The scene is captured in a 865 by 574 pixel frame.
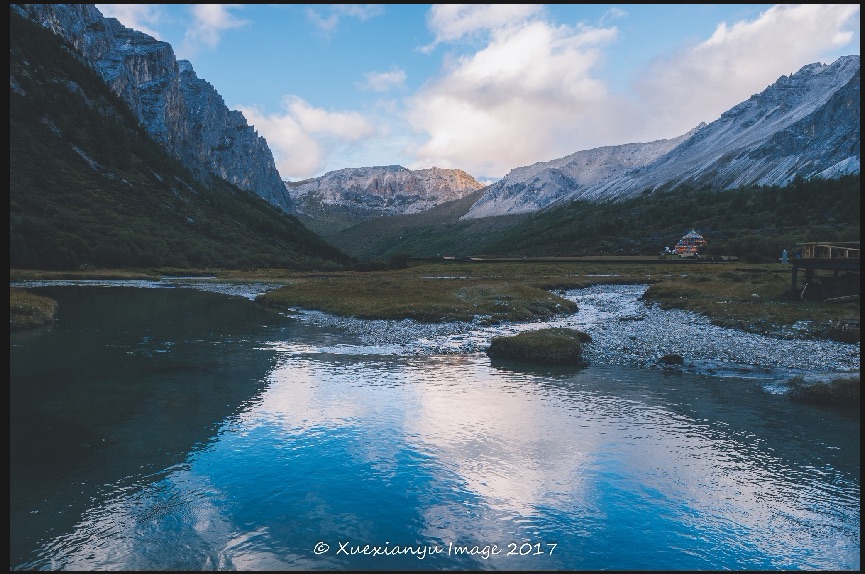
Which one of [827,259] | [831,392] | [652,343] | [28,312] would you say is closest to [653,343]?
[652,343]

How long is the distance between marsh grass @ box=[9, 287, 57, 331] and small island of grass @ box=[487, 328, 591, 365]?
37082mm

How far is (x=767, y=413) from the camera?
2431 centimetres

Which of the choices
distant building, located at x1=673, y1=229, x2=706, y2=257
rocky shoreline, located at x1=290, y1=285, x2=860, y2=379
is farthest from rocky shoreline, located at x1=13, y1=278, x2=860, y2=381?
distant building, located at x1=673, y1=229, x2=706, y2=257

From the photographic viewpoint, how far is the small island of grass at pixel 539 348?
114 feet

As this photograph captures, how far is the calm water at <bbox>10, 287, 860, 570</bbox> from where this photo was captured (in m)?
13.7

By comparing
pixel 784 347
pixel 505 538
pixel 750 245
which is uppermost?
pixel 750 245

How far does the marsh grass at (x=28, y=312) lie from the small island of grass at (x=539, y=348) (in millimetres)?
37082

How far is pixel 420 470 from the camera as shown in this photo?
18.4 meters

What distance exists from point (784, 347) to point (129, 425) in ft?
130

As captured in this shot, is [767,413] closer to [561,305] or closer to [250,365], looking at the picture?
[250,365]

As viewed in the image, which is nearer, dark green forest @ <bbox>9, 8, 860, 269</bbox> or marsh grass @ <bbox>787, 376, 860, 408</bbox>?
marsh grass @ <bbox>787, 376, 860, 408</bbox>

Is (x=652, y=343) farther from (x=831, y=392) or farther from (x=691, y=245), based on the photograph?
(x=691, y=245)

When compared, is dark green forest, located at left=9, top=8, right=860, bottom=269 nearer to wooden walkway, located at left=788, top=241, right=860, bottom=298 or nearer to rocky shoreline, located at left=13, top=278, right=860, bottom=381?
wooden walkway, located at left=788, top=241, right=860, bottom=298

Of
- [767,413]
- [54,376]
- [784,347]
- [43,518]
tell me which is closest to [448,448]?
[43,518]
